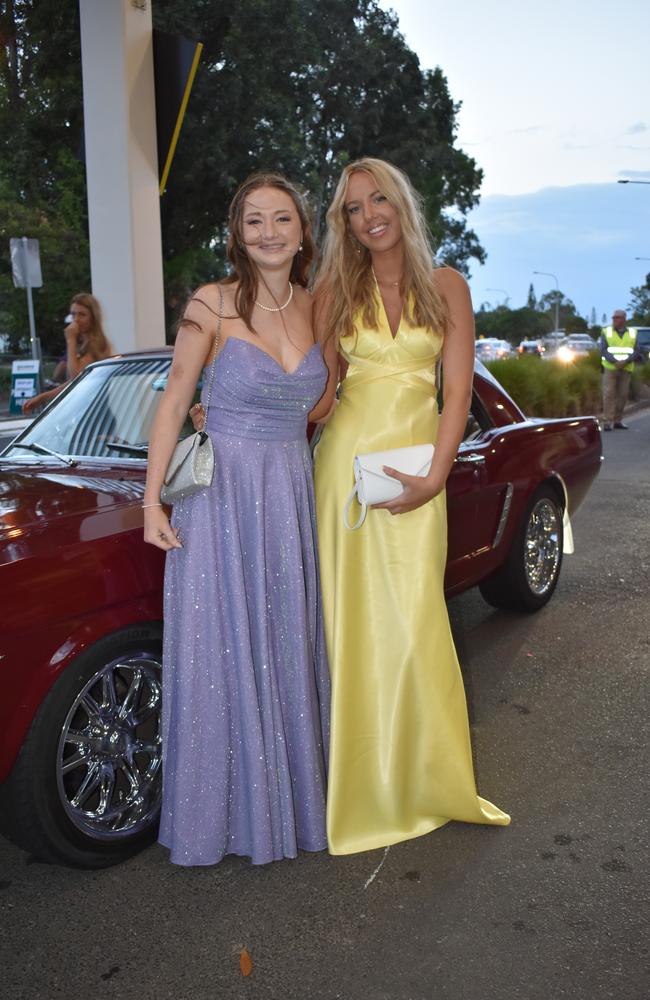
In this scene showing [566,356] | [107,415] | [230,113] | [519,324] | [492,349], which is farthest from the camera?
[519,324]

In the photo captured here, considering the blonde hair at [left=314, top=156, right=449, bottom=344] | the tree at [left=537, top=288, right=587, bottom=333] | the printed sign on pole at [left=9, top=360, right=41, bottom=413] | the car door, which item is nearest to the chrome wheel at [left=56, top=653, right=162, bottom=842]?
the blonde hair at [left=314, top=156, right=449, bottom=344]

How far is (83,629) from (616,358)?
14.5 m

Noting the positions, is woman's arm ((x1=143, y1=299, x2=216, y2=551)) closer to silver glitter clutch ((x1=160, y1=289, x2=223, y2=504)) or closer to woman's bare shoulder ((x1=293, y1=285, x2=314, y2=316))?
silver glitter clutch ((x1=160, y1=289, x2=223, y2=504))

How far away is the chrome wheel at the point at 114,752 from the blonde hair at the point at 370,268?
1.24 metres

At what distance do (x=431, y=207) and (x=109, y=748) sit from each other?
1300 inches

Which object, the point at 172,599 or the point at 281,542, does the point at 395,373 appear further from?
the point at 172,599

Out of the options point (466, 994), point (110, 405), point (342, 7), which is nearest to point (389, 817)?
point (466, 994)

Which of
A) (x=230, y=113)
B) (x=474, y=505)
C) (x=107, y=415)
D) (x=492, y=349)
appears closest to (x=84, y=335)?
(x=107, y=415)

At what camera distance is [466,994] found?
232cm

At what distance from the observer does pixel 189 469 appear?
2672 millimetres

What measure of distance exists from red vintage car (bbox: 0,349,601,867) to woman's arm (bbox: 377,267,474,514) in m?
0.87

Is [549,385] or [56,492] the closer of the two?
[56,492]

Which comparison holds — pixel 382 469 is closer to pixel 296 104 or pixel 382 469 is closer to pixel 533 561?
pixel 533 561

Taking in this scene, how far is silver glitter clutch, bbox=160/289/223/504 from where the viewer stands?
2.67 meters
